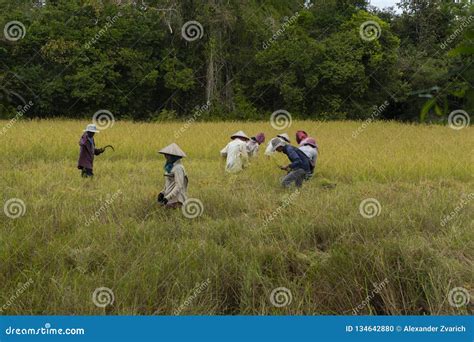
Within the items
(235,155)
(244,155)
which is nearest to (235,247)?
(235,155)

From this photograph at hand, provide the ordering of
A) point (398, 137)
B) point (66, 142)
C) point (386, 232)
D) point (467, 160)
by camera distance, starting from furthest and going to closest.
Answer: point (398, 137) → point (66, 142) → point (467, 160) → point (386, 232)

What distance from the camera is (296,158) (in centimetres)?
695

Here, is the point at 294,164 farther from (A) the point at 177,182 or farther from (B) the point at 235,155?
(A) the point at 177,182

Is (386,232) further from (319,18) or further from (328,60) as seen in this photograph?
(319,18)

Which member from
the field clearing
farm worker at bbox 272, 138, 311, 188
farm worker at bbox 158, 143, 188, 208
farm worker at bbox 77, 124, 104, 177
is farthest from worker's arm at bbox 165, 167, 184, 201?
farm worker at bbox 77, 124, 104, 177

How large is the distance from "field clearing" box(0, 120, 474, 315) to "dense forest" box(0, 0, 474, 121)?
1773cm

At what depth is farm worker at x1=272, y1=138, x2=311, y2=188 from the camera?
22.5ft

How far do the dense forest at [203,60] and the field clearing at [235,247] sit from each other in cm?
1773

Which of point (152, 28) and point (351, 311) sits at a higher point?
point (152, 28)

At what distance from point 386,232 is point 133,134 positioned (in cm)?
1069

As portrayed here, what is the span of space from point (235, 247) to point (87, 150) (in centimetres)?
430

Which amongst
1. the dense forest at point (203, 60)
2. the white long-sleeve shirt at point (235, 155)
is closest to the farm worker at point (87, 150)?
the white long-sleeve shirt at point (235, 155)

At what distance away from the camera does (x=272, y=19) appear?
25891mm

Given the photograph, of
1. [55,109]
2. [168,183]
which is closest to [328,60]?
[55,109]
